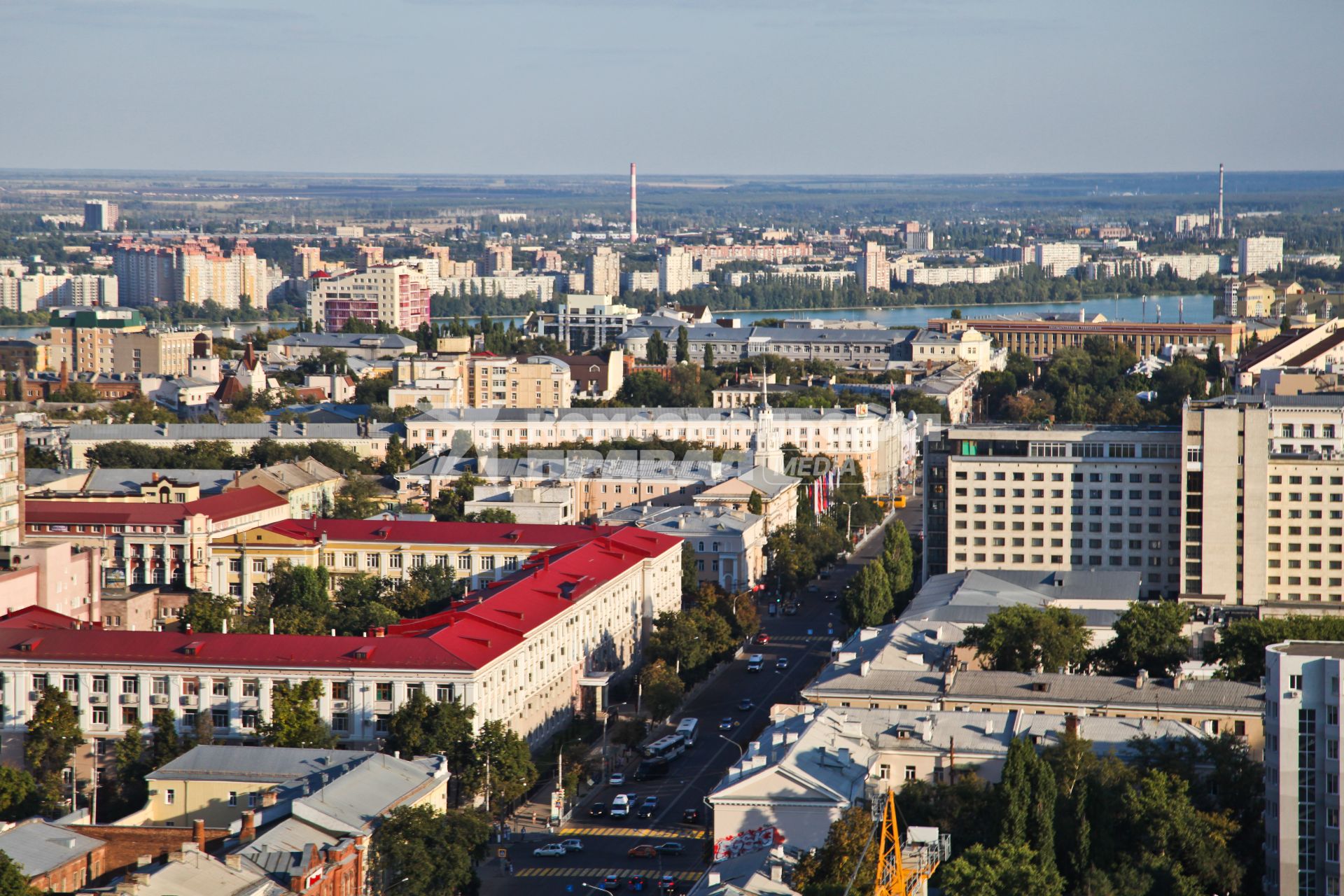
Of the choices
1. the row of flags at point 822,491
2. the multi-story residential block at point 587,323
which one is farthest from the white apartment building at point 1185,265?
the row of flags at point 822,491

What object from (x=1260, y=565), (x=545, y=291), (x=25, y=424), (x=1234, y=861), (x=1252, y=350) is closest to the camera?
(x=1234, y=861)

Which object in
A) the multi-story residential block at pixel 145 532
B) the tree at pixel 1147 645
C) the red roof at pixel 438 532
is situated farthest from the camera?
the multi-story residential block at pixel 145 532

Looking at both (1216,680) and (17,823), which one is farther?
(1216,680)

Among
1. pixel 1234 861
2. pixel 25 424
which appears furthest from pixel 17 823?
pixel 25 424

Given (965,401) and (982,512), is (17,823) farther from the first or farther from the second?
(965,401)

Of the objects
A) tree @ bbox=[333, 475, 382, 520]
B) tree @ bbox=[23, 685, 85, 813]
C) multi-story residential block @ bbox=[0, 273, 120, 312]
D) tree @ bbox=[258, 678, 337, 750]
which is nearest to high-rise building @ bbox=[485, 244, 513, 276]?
multi-story residential block @ bbox=[0, 273, 120, 312]

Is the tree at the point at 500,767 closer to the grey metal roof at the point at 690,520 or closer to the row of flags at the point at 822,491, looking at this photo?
the grey metal roof at the point at 690,520

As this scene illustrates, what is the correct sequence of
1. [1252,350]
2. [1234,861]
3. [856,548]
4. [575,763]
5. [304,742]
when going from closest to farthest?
[1234,861] < [304,742] < [575,763] < [856,548] < [1252,350]

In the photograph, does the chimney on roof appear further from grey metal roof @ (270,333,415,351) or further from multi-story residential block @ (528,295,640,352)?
multi-story residential block @ (528,295,640,352)
